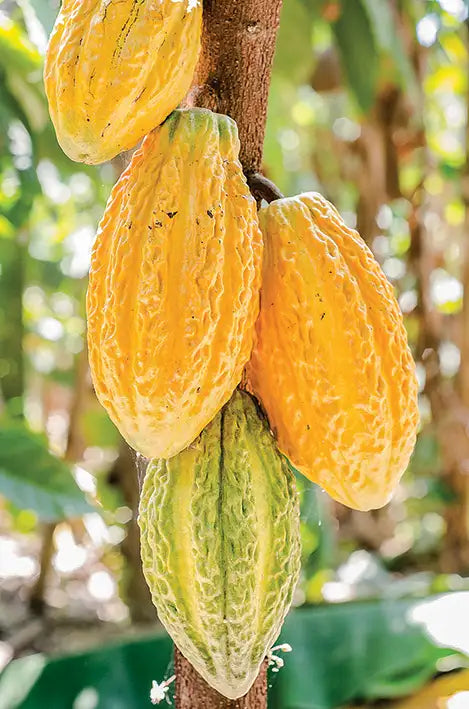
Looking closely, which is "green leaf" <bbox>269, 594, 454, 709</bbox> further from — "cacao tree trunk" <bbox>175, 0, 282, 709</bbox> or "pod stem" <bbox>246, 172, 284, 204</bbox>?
"pod stem" <bbox>246, 172, 284, 204</bbox>

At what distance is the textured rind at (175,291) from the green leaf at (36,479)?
768 mm

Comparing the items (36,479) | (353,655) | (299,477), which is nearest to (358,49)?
(299,477)

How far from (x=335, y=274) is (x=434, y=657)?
95 cm

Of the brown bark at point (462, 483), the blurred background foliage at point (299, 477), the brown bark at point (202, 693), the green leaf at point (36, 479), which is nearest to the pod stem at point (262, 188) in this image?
the brown bark at point (202, 693)

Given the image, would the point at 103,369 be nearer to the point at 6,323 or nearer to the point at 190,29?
the point at 190,29

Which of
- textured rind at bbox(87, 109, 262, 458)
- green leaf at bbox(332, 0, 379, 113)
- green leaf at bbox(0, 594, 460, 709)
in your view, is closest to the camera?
textured rind at bbox(87, 109, 262, 458)

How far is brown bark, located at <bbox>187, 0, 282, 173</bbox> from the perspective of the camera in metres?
0.64

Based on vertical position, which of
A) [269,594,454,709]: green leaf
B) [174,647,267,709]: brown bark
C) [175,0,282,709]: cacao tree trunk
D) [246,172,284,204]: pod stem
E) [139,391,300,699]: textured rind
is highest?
[175,0,282,709]: cacao tree trunk

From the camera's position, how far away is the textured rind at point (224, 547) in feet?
1.92

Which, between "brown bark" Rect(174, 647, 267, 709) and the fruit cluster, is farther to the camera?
"brown bark" Rect(174, 647, 267, 709)

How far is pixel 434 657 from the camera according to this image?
130 cm

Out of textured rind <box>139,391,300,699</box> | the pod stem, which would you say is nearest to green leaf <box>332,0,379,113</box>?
the pod stem

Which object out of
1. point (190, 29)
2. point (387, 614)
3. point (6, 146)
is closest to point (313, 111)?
point (6, 146)

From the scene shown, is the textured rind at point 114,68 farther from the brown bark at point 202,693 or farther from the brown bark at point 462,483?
the brown bark at point 462,483
